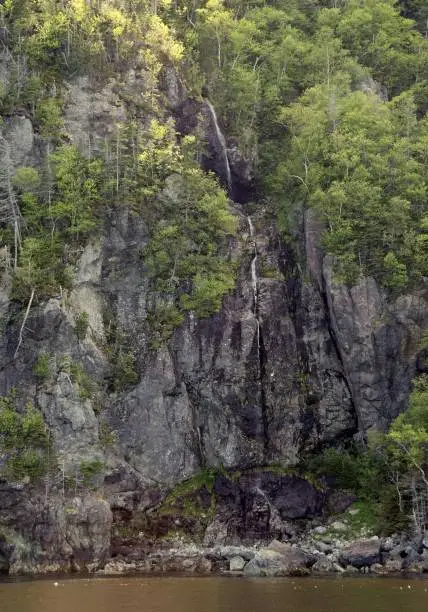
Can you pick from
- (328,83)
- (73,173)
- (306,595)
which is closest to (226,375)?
(73,173)

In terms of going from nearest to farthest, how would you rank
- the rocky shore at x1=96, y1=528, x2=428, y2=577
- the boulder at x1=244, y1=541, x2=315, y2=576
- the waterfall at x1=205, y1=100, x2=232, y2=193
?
the boulder at x1=244, y1=541, x2=315, y2=576, the rocky shore at x1=96, y1=528, x2=428, y2=577, the waterfall at x1=205, y1=100, x2=232, y2=193

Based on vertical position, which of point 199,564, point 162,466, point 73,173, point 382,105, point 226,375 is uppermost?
point 382,105

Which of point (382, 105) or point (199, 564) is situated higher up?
point (382, 105)

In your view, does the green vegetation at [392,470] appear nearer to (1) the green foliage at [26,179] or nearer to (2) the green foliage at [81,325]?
(2) the green foliage at [81,325]

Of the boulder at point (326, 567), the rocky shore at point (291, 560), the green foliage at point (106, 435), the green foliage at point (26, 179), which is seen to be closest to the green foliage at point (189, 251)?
the green foliage at point (106, 435)

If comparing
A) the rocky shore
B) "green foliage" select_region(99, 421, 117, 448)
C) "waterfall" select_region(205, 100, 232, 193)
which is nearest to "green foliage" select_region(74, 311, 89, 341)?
"green foliage" select_region(99, 421, 117, 448)

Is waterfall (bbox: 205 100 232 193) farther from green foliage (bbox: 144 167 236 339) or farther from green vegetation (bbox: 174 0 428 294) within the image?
green foliage (bbox: 144 167 236 339)

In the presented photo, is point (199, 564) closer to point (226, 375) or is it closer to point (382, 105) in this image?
point (226, 375)
